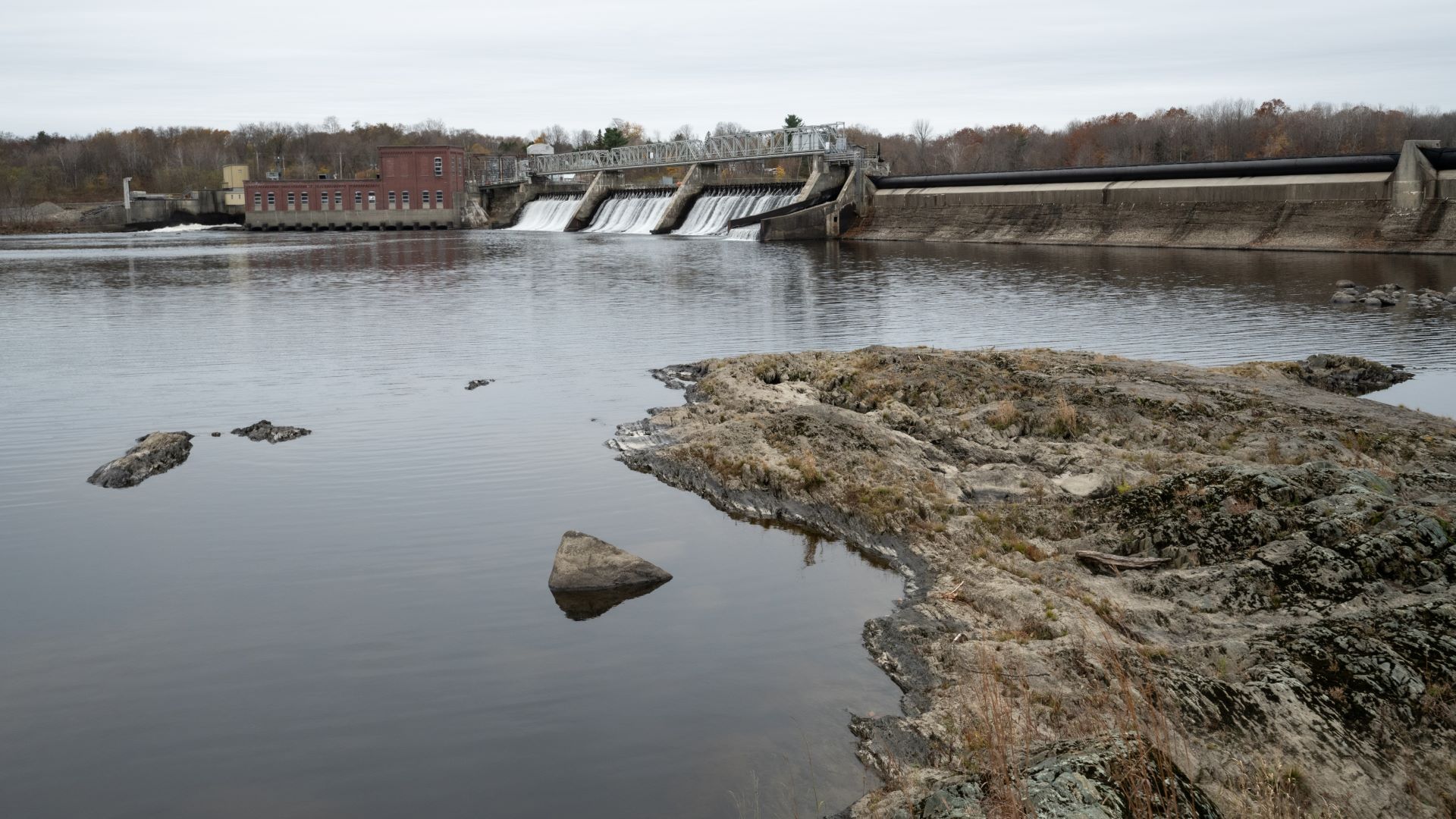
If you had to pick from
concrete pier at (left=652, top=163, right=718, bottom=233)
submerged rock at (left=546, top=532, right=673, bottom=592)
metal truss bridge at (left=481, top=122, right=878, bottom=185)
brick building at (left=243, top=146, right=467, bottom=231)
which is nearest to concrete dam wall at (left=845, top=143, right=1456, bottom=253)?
metal truss bridge at (left=481, top=122, right=878, bottom=185)

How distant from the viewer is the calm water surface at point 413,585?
7301mm

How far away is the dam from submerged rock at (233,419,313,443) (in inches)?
1750

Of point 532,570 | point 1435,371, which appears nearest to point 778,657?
point 532,570

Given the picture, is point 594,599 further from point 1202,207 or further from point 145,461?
point 1202,207

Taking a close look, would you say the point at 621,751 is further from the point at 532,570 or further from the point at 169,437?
the point at 169,437

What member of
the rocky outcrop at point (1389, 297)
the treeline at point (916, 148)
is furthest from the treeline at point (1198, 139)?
the rocky outcrop at point (1389, 297)

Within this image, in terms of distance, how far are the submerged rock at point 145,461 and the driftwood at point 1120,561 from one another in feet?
37.1

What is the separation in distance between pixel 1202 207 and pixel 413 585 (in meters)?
51.3

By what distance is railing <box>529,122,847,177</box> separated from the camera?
71312mm

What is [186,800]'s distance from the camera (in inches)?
274

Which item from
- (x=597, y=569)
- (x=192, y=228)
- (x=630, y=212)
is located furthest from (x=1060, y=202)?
(x=192, y=228)

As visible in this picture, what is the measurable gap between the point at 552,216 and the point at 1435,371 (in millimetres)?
83214

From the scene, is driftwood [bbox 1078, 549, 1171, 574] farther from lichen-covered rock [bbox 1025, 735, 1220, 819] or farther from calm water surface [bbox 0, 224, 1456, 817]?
lichen-covered rock [bbox 1025, 735, 1220, 819]

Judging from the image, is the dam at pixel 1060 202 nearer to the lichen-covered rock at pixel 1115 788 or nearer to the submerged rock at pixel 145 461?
the submerged rock at pixel 145 461
